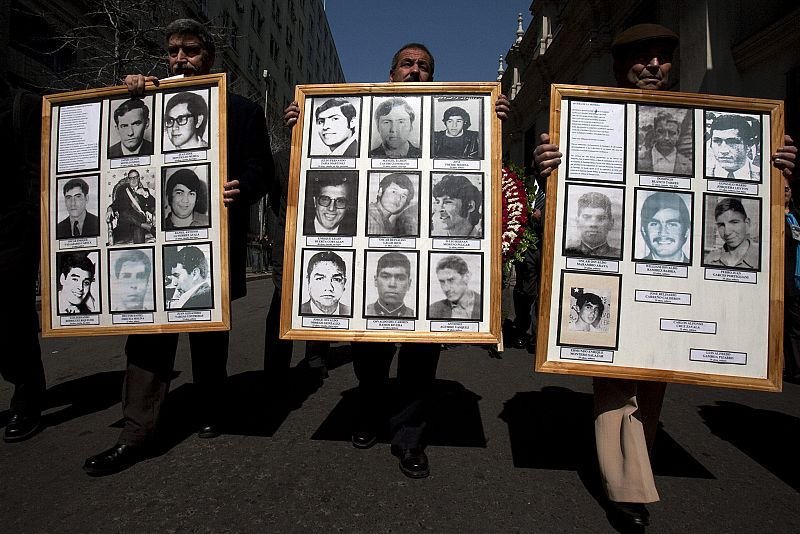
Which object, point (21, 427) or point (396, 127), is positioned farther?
point (21, 427)

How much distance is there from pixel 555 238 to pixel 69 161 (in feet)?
8.12

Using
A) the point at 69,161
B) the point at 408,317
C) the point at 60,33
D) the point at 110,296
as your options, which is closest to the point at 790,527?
the point at 408,317

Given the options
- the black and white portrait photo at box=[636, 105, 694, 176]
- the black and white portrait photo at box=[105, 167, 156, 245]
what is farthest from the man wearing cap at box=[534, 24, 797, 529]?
the black and white portrait photo at box=[105, 167, 156, 245]

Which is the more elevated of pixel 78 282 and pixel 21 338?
pixel 78 282

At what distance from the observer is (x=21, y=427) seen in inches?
116

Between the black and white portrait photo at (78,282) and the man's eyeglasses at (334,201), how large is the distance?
3.93 feet

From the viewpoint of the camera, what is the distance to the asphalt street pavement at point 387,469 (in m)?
2.11

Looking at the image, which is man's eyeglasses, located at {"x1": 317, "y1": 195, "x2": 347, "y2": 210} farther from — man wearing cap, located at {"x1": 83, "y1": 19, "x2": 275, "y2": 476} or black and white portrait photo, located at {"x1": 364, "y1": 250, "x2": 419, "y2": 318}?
man wearing cap, located at {"x1": 83, "y1": 19, "x2": 275, "y2": 476}

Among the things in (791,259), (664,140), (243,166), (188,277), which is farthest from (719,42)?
(188,277)

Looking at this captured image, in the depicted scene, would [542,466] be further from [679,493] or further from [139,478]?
[139,478]

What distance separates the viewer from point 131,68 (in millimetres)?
14914

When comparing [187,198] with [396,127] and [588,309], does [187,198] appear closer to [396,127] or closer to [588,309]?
[396,127]

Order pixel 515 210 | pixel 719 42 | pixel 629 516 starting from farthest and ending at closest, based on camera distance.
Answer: pixel 719 42
pixel 515 210
pixel 629 516

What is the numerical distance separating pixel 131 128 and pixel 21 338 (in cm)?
156
